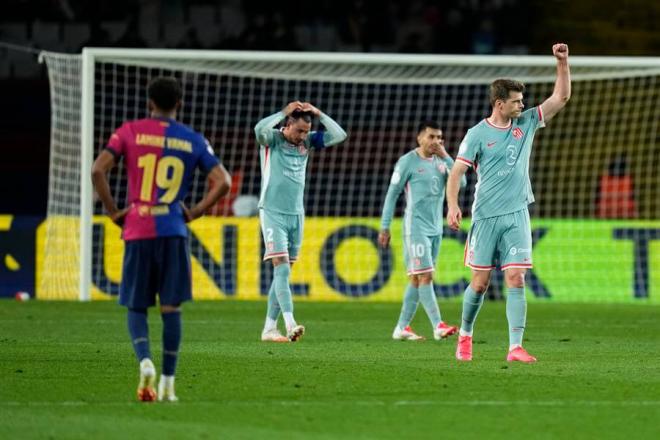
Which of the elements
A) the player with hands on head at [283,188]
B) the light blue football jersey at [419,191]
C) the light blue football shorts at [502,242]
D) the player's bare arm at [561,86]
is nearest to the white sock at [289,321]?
the player with hands on head at [283,188]

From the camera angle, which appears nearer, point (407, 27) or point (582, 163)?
point (582, 163)

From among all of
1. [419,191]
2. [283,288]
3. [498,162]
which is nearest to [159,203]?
[498,162]

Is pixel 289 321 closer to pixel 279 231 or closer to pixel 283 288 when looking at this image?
pixel 283 288

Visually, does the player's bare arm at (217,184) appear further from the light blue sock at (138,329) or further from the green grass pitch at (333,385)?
A: the green grass pitch at (333,385)

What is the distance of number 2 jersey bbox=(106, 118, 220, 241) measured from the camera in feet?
24.3

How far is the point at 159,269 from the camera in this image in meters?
7.48

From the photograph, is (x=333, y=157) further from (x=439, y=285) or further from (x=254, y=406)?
(x=254, y=406)

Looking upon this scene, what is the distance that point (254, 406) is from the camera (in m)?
7.38

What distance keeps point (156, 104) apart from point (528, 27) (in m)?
18.5

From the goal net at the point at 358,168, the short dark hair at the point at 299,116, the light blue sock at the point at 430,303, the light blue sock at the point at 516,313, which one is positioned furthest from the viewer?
the goal net at the point at 358,168

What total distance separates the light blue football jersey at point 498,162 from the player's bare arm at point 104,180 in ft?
10.8

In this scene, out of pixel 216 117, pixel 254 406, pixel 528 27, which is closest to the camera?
pixel 254 406

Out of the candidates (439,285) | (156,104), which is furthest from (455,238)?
(156,104)

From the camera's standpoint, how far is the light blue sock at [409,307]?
41.5 ft
